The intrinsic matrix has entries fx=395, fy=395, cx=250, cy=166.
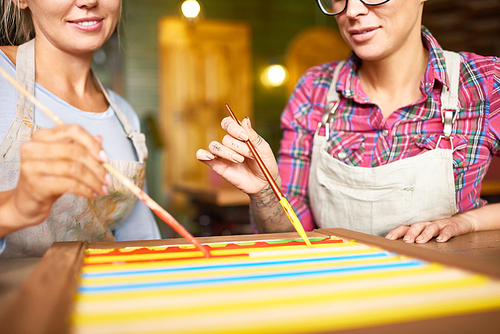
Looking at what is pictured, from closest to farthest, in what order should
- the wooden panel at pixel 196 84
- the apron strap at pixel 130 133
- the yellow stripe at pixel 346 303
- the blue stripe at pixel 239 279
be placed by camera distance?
1. the yellow stripe at pixel 346 303
2. the blue stripe at pixel 239 279
3. the apron strap at pixel 130 133
4. the wooden panel at pixel 196 84

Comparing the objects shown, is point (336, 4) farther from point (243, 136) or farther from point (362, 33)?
point (243, 136)

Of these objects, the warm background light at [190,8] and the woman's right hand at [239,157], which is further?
the warm background light at [190,8]

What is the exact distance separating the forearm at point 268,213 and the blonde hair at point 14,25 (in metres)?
0.95

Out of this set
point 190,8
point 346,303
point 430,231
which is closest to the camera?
point 346,303

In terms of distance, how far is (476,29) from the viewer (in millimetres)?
4645

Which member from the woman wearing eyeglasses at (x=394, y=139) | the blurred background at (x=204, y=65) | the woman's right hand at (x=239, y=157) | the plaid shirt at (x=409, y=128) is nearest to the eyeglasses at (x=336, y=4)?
the woman wearing eyeglasses at (x=394, y=139)

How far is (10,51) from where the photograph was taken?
123cm

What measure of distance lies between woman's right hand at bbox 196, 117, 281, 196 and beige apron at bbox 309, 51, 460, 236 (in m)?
0.28

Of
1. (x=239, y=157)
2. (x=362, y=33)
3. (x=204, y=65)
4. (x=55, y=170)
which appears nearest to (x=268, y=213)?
(x=239, y=157)

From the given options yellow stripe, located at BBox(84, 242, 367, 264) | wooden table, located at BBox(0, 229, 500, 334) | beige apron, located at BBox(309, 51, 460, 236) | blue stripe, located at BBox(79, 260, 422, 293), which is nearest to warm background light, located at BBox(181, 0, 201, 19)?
beige apron, located at BBox(309, 51, 460, 236)

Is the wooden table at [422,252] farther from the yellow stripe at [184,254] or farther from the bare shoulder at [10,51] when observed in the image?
the bare shoulder at [10,51]

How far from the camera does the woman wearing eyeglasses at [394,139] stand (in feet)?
4.35

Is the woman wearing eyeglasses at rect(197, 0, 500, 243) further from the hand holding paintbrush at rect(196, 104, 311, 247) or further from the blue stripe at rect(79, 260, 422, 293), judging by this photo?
the blue stripe at rect(79, 260, 422, 293)

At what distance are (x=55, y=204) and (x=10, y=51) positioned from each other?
1.67 ft
